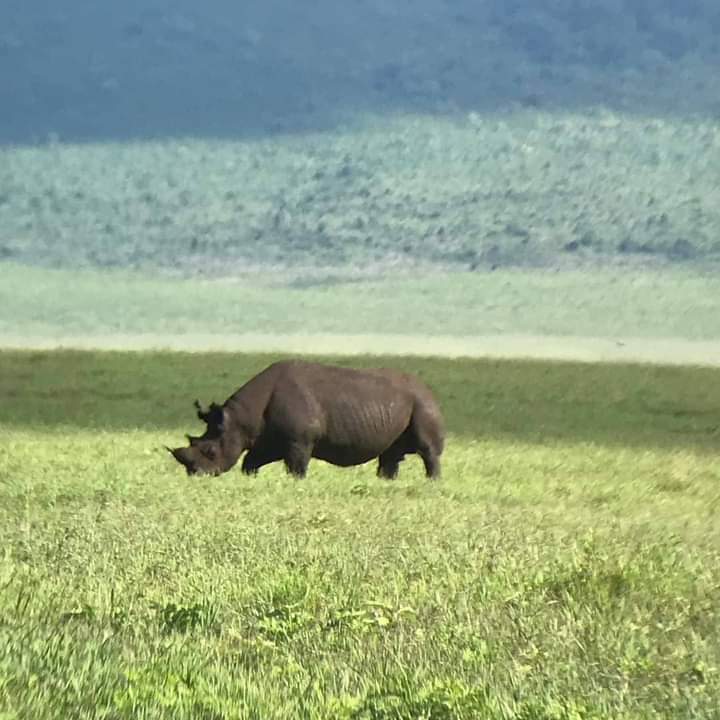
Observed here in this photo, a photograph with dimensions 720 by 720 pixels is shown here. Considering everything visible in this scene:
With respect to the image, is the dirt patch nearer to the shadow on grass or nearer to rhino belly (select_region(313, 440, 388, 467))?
the shadow on grass

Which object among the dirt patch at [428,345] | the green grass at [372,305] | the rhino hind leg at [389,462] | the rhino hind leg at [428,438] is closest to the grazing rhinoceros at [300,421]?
the rhino hind leg at [428,438]

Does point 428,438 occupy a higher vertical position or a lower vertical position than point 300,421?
lower

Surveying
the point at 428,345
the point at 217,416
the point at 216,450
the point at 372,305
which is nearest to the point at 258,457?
the point at 216,450

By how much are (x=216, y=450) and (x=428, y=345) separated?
4424cm

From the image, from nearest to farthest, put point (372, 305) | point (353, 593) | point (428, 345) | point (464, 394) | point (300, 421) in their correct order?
1. point (353, 593)
2. point (300, 421)
3. point (464, 394)
4. point (428, 345)
5. point (372, 305)

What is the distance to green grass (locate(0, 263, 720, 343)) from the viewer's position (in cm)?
6831

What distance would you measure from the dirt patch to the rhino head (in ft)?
123

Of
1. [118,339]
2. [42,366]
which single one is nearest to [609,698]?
[42,366]

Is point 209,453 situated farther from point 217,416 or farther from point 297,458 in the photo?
point 297,458

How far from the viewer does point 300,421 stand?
18516 mm

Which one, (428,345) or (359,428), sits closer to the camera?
(359,428)

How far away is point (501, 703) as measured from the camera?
22.6 ft

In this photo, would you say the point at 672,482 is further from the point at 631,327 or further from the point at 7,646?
the point at 631,327

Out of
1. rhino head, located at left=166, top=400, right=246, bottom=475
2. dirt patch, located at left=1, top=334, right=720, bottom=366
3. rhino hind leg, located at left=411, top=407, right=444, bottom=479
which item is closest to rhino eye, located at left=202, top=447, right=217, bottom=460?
rhino head, located at left=166, top=400, right=246, bottom=475
